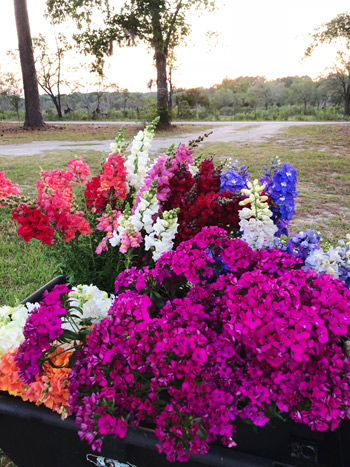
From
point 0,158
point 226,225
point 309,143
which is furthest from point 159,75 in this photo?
point 226,225

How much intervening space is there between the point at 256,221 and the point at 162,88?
49.3ft

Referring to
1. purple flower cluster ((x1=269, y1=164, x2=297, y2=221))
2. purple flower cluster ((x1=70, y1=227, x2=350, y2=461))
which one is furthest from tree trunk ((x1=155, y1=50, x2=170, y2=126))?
purple flower cluster ((x1=70, y1=227, x2=350, y2=461))

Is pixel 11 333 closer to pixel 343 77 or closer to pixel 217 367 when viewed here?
pixel 217 367

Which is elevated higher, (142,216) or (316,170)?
(142,216)

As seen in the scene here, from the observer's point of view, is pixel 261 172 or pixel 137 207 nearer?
pixel 137 207

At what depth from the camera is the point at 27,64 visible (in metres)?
14.7

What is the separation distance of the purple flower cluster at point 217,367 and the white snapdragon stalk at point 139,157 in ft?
2.82

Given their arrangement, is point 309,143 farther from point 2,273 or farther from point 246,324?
point 246,324

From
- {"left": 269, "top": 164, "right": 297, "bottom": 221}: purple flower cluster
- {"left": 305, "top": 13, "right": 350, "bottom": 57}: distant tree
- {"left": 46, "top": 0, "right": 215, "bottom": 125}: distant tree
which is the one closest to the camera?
{"left": 269, "top": 164, "right": 297, "bottom": 221}: purple flower cluster

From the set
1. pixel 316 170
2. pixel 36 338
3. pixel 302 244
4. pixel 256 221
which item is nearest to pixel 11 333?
pixel 36 338

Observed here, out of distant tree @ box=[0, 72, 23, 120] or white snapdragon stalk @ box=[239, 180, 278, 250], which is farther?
distant tree @ box=[0, 72, 23, 120]

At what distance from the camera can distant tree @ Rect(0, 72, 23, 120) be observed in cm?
3910

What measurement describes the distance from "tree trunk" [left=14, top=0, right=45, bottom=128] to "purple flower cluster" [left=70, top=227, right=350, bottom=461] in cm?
1621

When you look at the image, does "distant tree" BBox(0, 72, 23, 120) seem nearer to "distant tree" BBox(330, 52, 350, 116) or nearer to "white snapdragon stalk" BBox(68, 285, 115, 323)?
"distant tree" BBox(330, 52, 350, 116)
